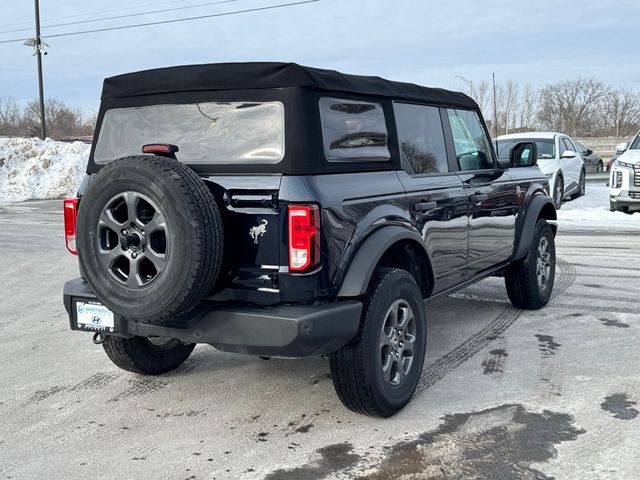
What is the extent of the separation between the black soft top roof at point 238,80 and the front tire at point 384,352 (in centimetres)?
114

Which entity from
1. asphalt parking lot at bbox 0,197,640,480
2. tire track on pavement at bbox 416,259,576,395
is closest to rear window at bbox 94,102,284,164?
asphalt parking lot at bbox 0,197,640,480

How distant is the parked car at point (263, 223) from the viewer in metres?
3.41

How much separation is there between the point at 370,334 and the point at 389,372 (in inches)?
14.6

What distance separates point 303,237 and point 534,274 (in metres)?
3.52

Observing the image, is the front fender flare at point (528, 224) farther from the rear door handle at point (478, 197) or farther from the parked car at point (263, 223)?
the parked car at point (263, 223)

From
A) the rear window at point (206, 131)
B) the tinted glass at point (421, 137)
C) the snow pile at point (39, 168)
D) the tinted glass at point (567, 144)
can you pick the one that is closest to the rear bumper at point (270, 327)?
the rear window at point (206, 131)

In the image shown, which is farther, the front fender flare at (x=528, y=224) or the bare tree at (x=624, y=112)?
the bare tree at (x=624, y=112)

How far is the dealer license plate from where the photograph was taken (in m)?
3.84

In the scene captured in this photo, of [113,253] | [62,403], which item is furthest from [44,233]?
[113,253]

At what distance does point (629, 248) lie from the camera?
1011 centimetres

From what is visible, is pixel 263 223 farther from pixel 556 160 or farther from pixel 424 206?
pixel 556 160

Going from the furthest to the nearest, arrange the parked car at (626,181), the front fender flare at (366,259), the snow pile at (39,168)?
the snow pile at (39,168) < the parked car at (626,181) < the front fender flare at (366,259)

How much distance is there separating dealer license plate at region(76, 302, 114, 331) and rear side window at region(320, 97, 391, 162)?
1.54 metres

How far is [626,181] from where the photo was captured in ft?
44.4
